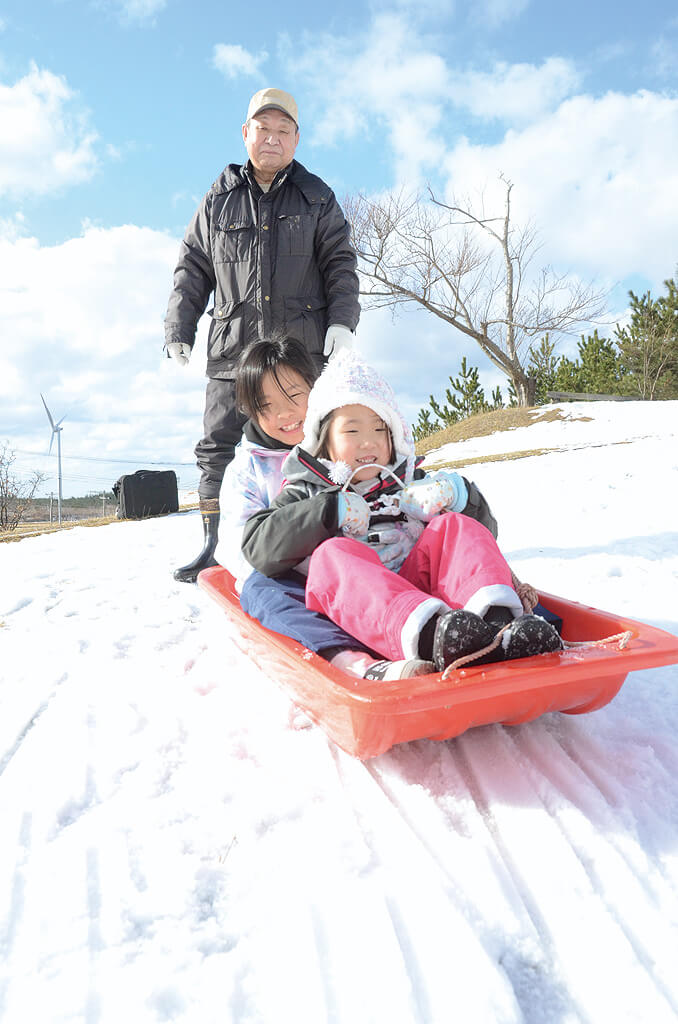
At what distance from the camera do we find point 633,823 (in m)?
1.20

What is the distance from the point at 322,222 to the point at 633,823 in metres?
2.50

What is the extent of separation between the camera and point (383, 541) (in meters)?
1.83

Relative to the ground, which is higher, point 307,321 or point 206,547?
point 307,321

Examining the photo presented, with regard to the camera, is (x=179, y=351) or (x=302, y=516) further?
(x=179, y=351)

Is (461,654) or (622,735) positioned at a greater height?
(461,654)

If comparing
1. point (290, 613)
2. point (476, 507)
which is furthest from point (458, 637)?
point (476, 507)

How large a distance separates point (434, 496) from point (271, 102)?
6.39 feet

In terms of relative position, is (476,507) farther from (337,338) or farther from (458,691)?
(337,338)

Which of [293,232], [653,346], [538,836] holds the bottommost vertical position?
[538,836]

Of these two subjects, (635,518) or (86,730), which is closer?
(86,730)

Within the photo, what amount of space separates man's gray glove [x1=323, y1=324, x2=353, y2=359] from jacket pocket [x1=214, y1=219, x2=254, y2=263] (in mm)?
487

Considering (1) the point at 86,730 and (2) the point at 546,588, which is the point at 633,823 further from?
(2) the point at 546,588

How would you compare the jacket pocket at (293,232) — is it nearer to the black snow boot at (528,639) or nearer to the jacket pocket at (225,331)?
the jacket pocket at (225,331)

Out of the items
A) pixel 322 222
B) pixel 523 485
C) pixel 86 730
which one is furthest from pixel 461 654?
pixel 523 485
